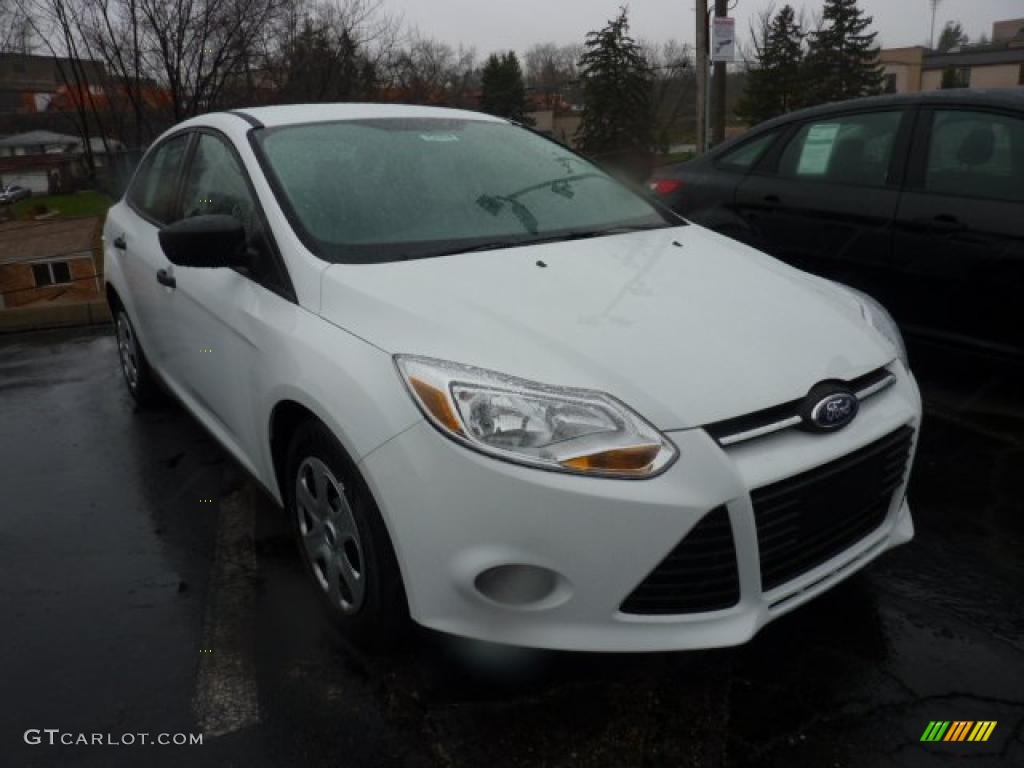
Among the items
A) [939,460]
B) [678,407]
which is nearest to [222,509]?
[678,407]

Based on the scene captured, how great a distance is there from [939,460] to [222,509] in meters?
3.00

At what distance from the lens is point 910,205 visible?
402 cm

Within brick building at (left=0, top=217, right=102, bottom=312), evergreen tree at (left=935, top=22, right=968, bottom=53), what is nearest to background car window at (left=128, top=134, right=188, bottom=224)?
brick building at (left=0, top=217, right=102, bottom=312)

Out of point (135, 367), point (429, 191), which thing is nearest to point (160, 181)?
point (135, 367)

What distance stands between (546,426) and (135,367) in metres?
3.29

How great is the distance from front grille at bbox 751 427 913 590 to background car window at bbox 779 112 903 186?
245cm

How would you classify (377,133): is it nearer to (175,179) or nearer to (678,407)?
(175,179)

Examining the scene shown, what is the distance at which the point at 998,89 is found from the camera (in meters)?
3.96

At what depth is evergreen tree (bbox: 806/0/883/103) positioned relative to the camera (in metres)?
45.3

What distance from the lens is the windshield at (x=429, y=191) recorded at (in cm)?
262

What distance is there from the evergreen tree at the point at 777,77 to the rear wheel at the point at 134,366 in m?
43.0

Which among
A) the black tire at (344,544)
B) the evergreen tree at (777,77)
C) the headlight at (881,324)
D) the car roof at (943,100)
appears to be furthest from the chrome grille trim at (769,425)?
the evergreen tree at (777,77)

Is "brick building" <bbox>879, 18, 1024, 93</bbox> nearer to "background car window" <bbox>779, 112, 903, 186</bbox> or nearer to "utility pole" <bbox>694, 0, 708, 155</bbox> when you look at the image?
"utility pole" <bbox>694, 0, 708, 155</bbox>

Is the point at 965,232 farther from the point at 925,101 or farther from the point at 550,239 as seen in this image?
the point at 550,239
